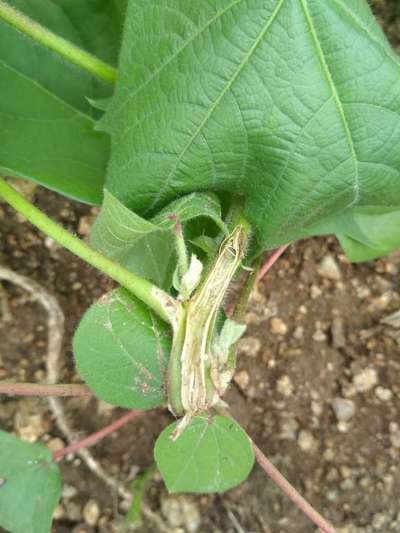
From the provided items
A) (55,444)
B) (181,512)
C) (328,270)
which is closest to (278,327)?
(328,270)

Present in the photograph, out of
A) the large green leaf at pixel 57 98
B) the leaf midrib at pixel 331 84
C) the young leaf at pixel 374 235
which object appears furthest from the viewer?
the young leaf at pixel 374 235

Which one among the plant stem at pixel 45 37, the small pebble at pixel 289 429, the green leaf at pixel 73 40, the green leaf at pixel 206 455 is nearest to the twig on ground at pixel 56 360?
the small pebble at pixel 289 429

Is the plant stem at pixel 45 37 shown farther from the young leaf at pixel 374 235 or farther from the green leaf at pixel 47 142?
the young leaf at pixel 374 235

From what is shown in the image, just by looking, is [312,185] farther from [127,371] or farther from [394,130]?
[127,371]

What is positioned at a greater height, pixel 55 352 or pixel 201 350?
pixel 201 350

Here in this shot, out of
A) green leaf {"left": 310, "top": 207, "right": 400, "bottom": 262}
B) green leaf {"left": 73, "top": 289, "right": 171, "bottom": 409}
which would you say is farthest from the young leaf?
green leaf {"left": 73, "top": 289, "right": 171, "bottom": 409}

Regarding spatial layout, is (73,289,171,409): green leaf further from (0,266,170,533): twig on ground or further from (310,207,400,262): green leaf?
(0,266,170,533): twig on ground

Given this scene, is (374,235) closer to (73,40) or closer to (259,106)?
(259,106)
